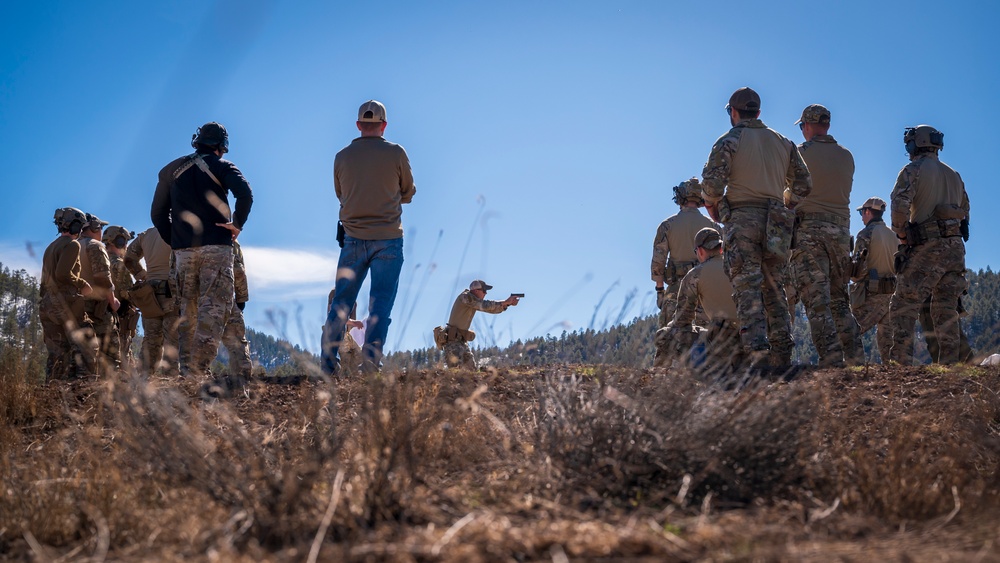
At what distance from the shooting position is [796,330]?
26.6 feet

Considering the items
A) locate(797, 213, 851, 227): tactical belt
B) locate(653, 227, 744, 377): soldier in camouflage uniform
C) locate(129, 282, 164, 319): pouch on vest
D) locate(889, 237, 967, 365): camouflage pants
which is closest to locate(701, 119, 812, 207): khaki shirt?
locate(653, 227, 744, 377): soldier in camouflage uniform

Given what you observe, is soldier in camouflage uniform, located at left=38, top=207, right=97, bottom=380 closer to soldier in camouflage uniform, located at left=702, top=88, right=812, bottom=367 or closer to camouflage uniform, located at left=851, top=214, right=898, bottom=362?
soldier in camouflage uniform, located at left=702, top=88, right=812, bottom=367

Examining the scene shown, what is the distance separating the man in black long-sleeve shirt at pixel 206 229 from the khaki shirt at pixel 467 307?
4534 mm

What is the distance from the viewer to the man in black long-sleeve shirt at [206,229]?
22.9 ft

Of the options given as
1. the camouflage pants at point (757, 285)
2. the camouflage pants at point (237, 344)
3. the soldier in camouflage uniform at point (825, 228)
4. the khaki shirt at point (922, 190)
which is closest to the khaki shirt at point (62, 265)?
the camouflage pants at point (237, 344)

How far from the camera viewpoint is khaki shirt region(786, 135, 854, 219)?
26.9ft

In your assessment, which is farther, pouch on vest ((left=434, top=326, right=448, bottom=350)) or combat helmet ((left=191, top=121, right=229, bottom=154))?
pouch on vest ((left=434, top=326, right=448, bottom=350))

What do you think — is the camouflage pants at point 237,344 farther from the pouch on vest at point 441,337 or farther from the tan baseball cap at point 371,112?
the pouch on vest at point 441,337

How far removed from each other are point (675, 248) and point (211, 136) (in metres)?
4.91

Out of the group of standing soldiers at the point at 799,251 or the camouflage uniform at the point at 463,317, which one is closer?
the group of standing soldiers at the point at 799,251

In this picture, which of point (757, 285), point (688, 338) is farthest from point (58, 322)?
point (757, 285)

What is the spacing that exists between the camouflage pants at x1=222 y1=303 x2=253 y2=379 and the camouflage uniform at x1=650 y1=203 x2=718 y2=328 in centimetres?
420

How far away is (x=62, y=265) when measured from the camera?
8.80 metres

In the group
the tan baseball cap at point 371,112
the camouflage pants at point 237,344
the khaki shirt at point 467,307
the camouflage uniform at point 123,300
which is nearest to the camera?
the camouflage pants at point 237,344
